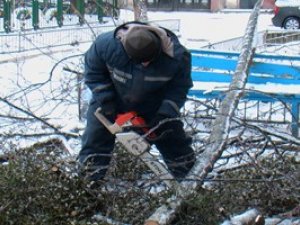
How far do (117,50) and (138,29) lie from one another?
252 mm

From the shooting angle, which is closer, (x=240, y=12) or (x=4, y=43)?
(x=4, y=43)

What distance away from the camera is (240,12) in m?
31.2

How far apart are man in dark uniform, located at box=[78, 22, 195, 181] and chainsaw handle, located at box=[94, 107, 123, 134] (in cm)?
5

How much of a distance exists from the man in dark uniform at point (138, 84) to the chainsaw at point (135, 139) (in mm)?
76

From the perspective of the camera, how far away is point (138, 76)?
4562 millimetres

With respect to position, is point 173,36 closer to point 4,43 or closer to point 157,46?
point 157,46

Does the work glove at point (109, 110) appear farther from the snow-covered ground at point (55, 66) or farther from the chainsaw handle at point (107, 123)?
the snow-covered ground at point (55, 66)

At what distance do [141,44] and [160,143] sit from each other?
0.98 meters

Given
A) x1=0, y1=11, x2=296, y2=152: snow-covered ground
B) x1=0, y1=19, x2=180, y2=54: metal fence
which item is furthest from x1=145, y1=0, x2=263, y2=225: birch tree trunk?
x1=0, y1=19, x2=180, y2=54: metal fence

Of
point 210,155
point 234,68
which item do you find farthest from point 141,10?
point 210,155

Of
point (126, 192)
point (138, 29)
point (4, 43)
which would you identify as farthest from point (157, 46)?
point (4, 43)

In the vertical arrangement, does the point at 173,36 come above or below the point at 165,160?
above

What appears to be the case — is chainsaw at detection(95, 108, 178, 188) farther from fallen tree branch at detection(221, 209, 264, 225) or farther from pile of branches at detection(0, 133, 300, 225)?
fallen tree branch at detection(221, 209, 264, 225)

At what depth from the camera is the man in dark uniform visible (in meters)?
4.43
